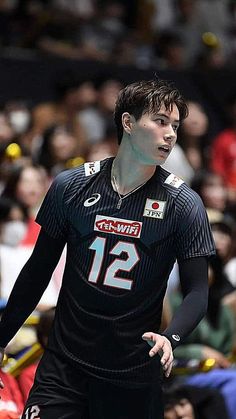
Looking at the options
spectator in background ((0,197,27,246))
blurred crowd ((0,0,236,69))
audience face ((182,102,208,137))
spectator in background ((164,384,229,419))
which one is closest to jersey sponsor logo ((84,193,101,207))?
spectator in background ((164,384,229,419))

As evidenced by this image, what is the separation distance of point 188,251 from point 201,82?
7813 millimetres

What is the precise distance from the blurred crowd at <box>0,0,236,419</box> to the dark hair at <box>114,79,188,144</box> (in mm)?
1379

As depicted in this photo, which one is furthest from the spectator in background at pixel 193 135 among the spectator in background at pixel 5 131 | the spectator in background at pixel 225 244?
the spectator in background at pixel 225 244

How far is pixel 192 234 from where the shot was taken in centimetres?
398

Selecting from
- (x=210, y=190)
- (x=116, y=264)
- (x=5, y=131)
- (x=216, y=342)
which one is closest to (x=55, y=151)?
(x=5, y=131)

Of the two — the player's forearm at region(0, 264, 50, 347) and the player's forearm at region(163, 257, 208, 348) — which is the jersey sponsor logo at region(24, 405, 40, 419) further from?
the player's forearm at region(163, 257, 208, 348)

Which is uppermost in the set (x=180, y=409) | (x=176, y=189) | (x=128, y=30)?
(x=128, y=30)

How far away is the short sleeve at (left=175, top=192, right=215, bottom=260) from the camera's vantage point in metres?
3.97

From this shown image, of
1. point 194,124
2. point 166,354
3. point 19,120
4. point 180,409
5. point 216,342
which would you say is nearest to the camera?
point 166,354

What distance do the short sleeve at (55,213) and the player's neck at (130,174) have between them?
0.19 meters

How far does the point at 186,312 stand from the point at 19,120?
5.77 meters

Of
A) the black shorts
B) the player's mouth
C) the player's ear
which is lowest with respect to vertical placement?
the black shorts

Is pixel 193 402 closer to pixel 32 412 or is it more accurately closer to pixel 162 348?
pixel 32 412

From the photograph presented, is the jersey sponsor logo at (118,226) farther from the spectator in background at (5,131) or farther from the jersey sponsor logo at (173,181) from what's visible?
the spectator in background at (5,131)
